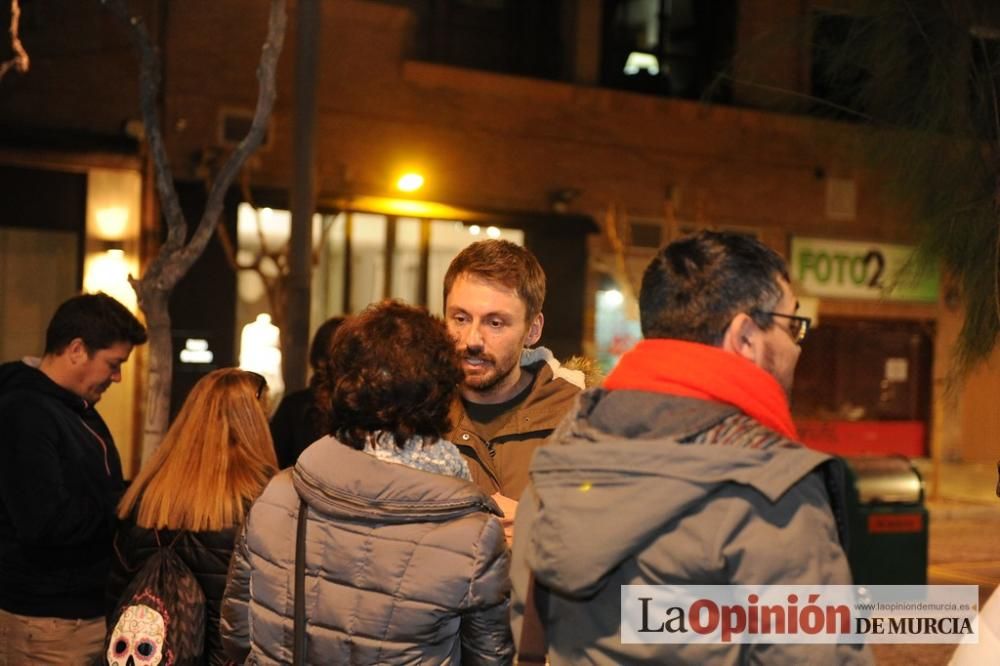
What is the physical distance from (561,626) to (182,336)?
11.7m

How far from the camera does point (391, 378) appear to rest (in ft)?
9.57

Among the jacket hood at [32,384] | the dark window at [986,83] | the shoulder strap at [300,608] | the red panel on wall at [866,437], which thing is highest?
the dark window at [986,83]

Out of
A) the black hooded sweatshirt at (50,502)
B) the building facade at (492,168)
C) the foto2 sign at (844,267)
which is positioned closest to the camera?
the black hooded sweatshirt at (50,502)

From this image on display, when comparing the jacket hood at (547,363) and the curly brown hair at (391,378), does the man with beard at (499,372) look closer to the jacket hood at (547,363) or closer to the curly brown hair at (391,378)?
the jacket hood at (547,363)

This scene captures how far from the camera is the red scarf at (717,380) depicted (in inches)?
87.9

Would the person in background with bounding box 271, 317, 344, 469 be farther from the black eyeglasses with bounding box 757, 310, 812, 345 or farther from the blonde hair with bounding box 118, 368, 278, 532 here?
the black eyeglasses with bounding box 757, 310, 812, 345

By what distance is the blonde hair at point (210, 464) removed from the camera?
13.0 feet

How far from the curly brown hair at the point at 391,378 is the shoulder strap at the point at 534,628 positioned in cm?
61

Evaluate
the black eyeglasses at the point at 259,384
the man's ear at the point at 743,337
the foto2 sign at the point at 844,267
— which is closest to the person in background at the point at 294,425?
the black eyeglasses at the point at 259,384

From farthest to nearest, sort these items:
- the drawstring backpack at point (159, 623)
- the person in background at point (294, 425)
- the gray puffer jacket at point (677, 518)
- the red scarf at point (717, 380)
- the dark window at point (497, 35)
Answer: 1. the dark window at point (497, 35)
2. the person in background at point (294, 425)
3. the drawstring backpack at point (159, 623)
4. the red scarf at point (717, 380)
5. the gray puffer jacket at point (677, 518)

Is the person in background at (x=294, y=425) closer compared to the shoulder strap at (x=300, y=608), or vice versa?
the shoulder strap at (x=300, y=608)

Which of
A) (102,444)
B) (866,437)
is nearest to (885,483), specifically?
(102,444)

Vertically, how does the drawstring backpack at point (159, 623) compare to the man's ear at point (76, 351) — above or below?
below

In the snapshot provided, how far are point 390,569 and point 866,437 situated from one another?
57.0ft
